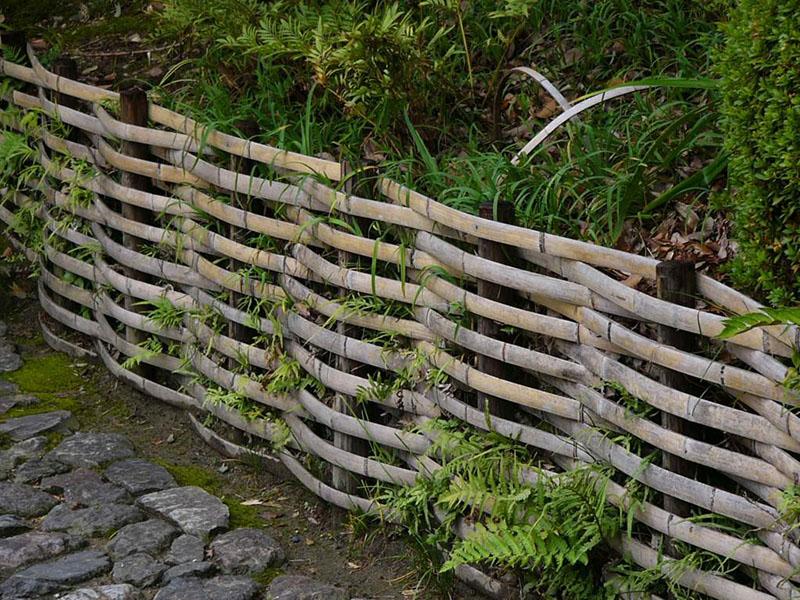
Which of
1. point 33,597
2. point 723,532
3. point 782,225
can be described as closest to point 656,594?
point 723,532

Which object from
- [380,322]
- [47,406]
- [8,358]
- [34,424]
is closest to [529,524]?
[380,322]

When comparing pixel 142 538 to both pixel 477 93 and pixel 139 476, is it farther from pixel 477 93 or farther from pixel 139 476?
pixel 477 93

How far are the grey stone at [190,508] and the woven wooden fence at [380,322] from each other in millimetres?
355

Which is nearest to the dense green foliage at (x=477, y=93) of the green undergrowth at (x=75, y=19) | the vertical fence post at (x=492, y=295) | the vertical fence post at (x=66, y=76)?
the vertical fence post at (x=492, y=295)

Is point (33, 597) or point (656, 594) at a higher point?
point (656, 594)

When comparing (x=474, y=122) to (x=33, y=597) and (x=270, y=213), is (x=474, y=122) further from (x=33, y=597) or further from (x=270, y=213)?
(x=33, y=597)

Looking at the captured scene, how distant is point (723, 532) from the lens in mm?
3607

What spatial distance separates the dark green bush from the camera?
11.2 ft

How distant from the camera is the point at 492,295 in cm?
419

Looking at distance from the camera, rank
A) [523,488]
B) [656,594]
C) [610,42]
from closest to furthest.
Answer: [656,594] → [523,488] → [610,42]

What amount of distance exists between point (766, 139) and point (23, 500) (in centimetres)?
309

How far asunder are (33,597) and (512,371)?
1775mm

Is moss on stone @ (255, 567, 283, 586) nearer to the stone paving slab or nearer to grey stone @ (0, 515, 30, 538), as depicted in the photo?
the stone paving slab

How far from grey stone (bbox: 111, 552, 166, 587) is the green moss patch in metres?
1.71
